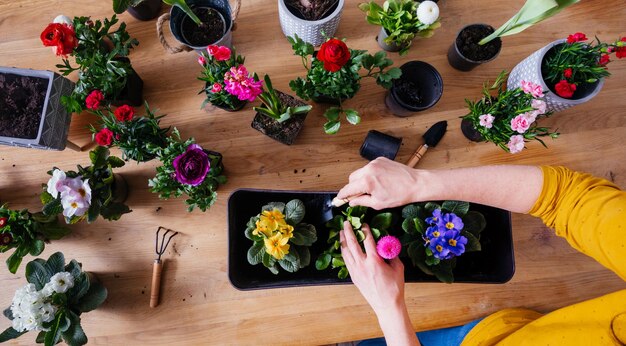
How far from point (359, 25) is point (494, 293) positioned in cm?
80

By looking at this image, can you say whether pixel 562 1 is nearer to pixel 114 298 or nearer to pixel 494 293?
pixel 494 293

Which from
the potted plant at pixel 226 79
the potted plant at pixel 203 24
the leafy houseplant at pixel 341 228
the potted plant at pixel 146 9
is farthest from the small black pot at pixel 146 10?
the leafy houseplant at pixel 341 228

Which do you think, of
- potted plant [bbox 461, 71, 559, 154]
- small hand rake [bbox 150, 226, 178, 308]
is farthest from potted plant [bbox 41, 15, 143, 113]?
→ potted plant [bbox 461, 71, 559, 154]

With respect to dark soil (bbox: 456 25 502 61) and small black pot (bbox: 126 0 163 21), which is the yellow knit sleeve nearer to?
dark soil (bbox: 456 25 502 61)

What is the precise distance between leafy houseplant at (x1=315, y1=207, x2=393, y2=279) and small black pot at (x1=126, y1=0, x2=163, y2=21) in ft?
2.44

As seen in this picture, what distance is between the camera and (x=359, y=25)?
1.05 m

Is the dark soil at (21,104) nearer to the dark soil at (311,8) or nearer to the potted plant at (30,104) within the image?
the potted plant at (30,104)

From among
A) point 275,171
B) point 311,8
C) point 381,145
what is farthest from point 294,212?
point 311,8

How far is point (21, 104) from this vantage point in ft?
2.98

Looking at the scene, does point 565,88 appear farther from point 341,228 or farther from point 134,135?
point 134,135

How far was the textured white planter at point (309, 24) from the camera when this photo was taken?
0.88 metres

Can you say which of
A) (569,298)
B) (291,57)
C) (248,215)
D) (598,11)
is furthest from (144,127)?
(598,11)

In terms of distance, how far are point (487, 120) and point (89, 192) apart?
90cm

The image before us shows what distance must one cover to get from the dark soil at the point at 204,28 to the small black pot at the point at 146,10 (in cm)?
14
